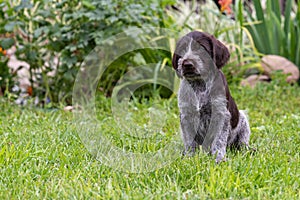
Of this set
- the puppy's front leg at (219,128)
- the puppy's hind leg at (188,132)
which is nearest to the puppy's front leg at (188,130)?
the puppy's hind leg at (188,132)

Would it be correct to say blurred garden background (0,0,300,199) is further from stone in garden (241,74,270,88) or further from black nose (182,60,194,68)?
black nose (182,60,194,68)

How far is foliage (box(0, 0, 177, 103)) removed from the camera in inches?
221

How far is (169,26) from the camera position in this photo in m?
6.41

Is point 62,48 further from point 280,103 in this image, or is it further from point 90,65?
point 280,103

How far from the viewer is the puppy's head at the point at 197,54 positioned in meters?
3.02

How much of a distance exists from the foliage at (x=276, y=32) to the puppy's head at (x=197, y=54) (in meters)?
4.26

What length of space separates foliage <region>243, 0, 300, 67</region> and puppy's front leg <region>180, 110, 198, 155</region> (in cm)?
420

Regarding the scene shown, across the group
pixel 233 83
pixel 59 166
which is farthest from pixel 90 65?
pixel 59 166

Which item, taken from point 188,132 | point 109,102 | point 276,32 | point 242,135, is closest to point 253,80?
point 276,32

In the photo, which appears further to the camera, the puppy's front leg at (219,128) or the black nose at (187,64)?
the puppy's front leg at (219,128)

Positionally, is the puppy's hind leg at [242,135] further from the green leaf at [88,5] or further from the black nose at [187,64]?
the green leaf at [88,5]

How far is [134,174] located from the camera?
9.70ft

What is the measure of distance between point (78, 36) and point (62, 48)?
0.95 feet

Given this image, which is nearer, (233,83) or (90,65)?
(90,65)
